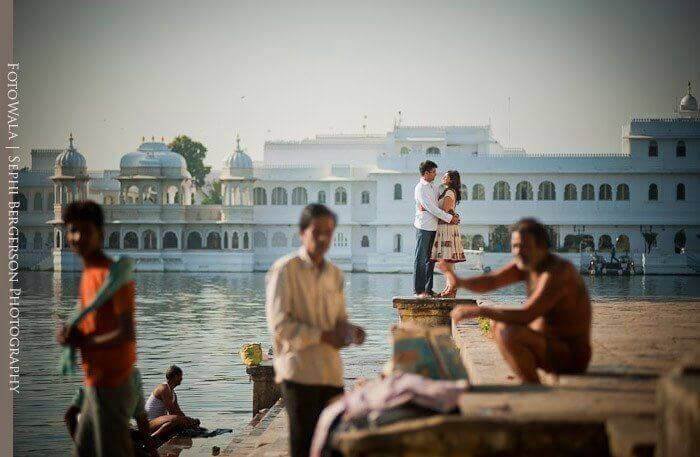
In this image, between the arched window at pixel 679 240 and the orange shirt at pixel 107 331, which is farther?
the arched window at pixel 679 240

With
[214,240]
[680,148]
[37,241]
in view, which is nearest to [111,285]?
[680,148]

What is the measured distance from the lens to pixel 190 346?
638 inches

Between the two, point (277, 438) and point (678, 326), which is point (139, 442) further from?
point (678, 326)

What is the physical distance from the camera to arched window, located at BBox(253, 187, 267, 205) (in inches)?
2052

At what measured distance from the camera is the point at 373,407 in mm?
3551

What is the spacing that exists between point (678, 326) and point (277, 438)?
2.53 metres

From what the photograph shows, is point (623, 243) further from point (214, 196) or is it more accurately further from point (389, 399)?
point (389, 399)

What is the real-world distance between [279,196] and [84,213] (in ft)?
158

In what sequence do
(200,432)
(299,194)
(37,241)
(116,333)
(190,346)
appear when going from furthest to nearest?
(37,241) < (299,194) < (190,346) < (200,432) < (116,333)

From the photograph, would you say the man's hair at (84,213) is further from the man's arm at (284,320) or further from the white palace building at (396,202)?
the white palace building at (396,202)

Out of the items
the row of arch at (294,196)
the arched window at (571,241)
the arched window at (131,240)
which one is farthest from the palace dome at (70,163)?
the arched window at (571,241)

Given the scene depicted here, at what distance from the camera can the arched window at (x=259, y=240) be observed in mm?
51156

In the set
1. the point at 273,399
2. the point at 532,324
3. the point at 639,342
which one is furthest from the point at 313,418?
the point at 273,399

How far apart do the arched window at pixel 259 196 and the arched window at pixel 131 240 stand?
17.2ft
